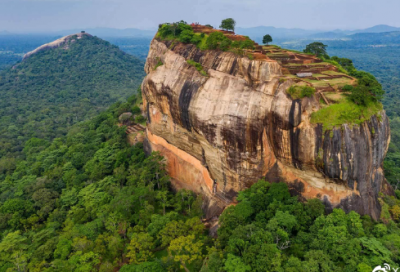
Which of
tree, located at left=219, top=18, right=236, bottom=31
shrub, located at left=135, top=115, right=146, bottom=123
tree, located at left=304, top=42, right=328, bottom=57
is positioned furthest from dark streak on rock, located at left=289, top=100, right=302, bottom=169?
shrub, located at left=135, top=115, right=146, bottom=123

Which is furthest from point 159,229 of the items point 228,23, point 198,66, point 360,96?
point 228,23

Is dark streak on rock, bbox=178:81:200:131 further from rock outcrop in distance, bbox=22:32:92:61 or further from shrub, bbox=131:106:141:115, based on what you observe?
rock outcrop in distance, bbox=22:32:92:61

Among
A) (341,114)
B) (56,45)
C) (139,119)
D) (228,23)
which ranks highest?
(56,45)

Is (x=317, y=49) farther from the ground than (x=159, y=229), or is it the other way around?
(x=317, y=49)

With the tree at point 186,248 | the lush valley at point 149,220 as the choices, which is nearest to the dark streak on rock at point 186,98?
the lush valley at point 149,220

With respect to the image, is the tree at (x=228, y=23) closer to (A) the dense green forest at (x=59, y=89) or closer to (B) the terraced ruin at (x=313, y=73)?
(B) the terraced ruin at (x=313, y=73)

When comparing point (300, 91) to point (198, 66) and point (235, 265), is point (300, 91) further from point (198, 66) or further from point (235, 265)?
point (235, 265)

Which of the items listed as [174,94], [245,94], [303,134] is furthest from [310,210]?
[174,94]
